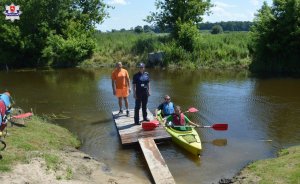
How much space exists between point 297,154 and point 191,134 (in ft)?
11.2

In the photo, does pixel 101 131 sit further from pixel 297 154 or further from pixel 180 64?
pixel 180 64

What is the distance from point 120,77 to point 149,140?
10.3 feet

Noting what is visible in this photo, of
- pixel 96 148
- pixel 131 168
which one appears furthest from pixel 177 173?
pixel 96 148

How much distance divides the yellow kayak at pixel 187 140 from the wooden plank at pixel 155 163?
2.66ft

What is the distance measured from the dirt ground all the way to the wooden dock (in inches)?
19.4

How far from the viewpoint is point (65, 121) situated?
15438mm

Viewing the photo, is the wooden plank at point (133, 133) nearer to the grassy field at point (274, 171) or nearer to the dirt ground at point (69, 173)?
the dirt ground at point (69, 173)

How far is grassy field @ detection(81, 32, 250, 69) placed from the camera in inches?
1282

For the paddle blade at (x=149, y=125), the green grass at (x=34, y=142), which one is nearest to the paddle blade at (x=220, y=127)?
the paddle blade at (x=149, y=125)

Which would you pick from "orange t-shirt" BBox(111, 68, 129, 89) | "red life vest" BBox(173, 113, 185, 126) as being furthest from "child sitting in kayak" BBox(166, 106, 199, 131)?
"orange t-shirt" BBox(111, 68, 129, 89)

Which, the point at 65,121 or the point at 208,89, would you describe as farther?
the point at 208,89

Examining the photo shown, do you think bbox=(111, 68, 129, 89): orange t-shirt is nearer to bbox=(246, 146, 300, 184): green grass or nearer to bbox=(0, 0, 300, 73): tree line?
bbox=(246, 146, 300, 184): green grass

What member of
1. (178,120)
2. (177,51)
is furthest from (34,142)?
(177,51)

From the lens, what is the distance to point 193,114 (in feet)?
54.1
